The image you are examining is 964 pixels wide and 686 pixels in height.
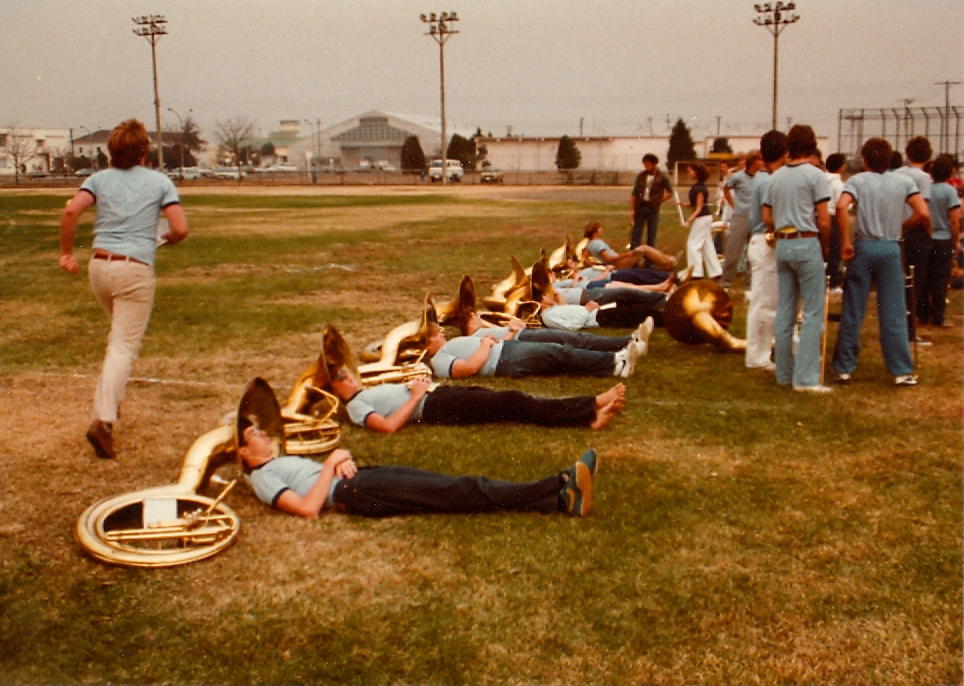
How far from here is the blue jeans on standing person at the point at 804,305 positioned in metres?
7.70

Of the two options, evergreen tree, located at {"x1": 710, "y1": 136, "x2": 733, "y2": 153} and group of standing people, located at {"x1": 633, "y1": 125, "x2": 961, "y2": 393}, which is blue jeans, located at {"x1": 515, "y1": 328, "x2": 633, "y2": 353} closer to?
group of standing people, located at {"x1": 633, "y1": 125, "x2": 961, "y2": 393}

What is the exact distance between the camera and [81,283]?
47.7ft

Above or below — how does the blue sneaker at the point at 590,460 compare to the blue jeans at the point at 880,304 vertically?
below

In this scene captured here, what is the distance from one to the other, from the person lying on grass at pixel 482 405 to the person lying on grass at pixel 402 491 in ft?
4.20

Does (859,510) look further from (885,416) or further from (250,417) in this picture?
(250,417)

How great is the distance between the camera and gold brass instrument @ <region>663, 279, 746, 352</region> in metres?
9.33

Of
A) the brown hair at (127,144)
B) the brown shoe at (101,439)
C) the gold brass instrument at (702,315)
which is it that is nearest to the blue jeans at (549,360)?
the gold brass instrument at (702,315)

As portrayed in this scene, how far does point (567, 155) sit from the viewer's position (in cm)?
7838

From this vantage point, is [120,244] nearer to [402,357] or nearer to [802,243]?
[402,357]

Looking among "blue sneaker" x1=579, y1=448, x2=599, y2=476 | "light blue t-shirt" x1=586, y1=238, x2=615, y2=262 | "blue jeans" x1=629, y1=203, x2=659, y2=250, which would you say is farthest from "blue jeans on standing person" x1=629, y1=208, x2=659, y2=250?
"blue sneaker" x1=579, y1=448, x2=599, y2=476

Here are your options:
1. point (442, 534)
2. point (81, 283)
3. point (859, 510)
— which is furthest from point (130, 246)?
point (81, 283)

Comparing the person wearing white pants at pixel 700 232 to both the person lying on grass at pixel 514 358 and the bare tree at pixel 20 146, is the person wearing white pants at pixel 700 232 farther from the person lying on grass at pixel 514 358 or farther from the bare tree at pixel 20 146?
the bare tree at pixel 20 146

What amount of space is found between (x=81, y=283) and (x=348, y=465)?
10959 millimetres

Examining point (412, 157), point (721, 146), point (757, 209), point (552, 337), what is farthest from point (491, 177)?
point (552, 337)
